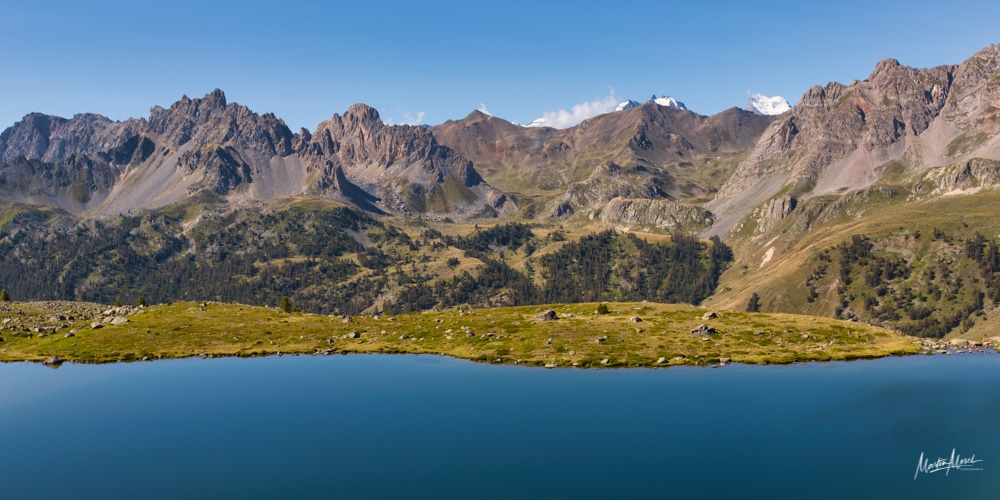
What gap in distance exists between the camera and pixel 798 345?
369 ft

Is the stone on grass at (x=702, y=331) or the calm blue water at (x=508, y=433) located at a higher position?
the stone on grass at (x=702, y=331)

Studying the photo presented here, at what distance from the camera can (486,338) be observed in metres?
123

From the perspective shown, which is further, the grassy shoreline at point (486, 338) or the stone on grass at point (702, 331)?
the stone on grass at point (702, 331)

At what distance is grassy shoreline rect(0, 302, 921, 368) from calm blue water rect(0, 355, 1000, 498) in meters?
7.19

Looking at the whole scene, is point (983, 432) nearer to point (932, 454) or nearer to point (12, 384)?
point (932, 454)

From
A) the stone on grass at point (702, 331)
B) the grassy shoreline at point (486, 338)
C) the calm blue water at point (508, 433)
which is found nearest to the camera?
the calm blue water at point (508, 433)

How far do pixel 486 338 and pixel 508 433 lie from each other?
5142 cm

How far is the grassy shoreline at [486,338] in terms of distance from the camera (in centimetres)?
10806

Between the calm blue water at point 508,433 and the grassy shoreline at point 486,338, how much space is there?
7.19 meters
